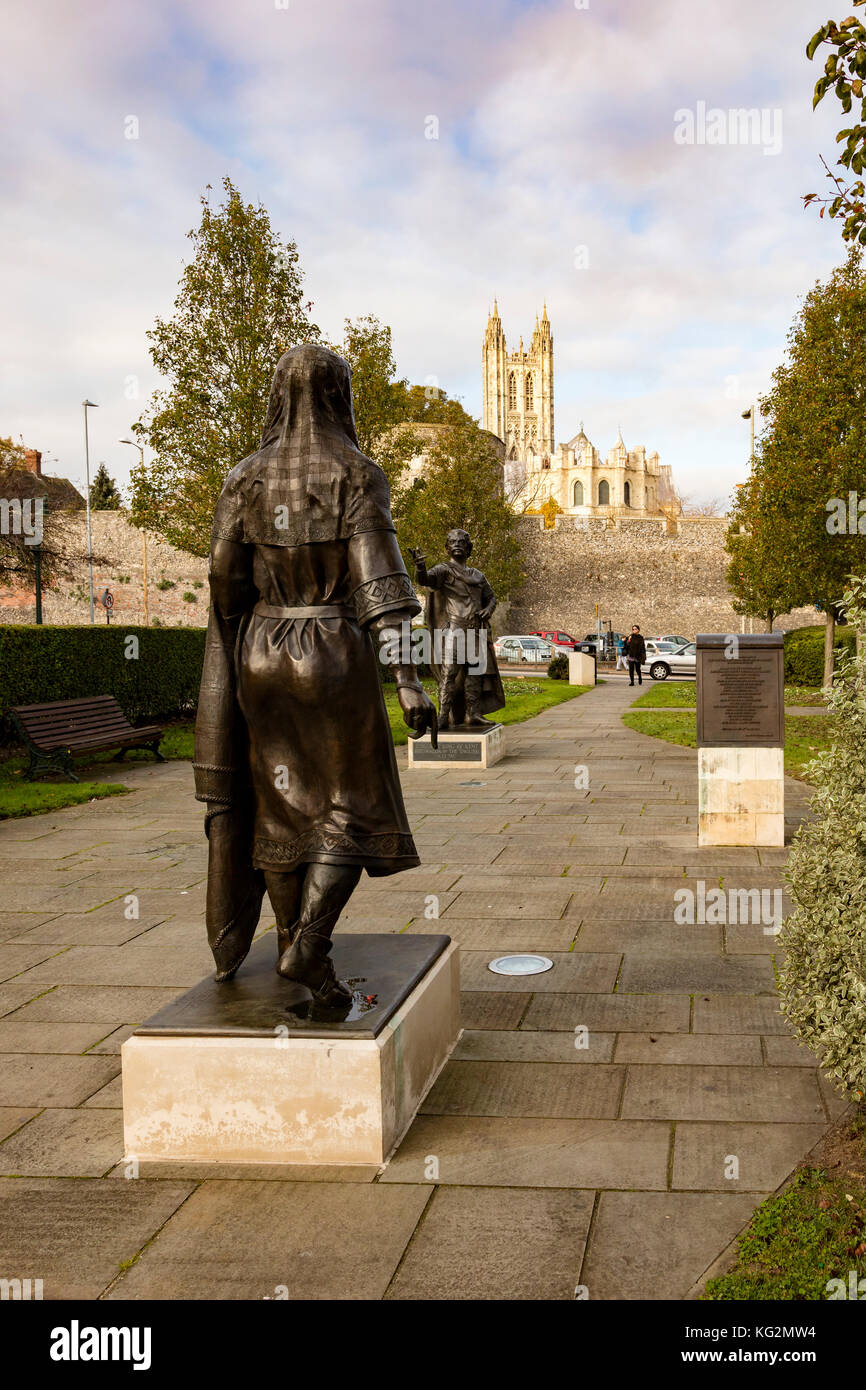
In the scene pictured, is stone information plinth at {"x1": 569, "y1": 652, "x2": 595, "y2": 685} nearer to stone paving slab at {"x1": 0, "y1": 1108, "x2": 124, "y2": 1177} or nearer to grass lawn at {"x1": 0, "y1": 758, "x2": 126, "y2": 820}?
grass lawn at {"x1": 0, "y1": 758, "x2": 126, "y2": 820}

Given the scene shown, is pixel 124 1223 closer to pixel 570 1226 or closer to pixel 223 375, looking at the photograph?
pixel 570 1226

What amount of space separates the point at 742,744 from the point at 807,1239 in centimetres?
524

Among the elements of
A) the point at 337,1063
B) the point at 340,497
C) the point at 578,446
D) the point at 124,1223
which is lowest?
the point at 124,1223

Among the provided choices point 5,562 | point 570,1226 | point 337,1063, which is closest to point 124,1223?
point 337,1063

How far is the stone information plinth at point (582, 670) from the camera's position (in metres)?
28.9

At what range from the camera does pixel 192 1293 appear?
8.49ft

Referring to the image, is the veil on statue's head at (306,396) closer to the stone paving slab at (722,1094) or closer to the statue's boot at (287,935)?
the statue's boot at (287,935)

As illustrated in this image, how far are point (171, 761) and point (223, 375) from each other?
30.5 ft

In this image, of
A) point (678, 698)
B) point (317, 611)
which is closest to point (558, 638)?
point (678, 698)

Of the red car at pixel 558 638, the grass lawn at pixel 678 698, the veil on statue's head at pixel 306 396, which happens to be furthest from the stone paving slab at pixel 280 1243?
the red car at pixel 558 638

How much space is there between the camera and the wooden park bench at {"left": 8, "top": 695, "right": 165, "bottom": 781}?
11.3 meters

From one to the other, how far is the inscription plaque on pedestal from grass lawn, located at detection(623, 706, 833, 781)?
3211mm

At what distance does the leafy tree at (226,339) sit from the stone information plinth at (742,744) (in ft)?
44.7

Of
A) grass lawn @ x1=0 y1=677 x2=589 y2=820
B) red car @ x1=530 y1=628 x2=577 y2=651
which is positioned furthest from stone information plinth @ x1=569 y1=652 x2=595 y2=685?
red car @ x1=530 y1=628 x2=577 y2=651
